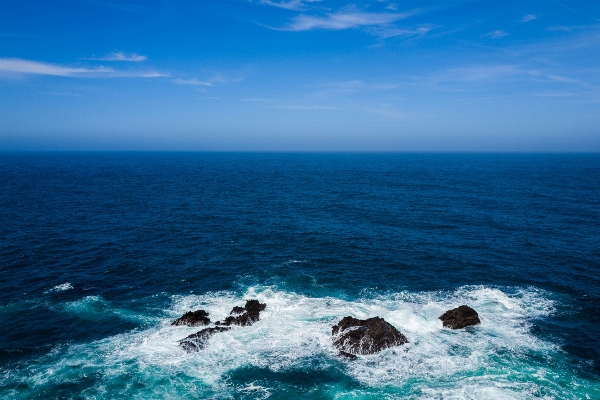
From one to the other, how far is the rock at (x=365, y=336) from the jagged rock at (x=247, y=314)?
9.54 m

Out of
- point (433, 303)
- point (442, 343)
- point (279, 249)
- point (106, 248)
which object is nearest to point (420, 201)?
point (279, 249)

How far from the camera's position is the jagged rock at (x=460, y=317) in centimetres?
4219

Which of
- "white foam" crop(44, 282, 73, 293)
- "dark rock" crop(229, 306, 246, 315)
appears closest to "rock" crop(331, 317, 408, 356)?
"dark rock" crop(229, 306, 246, 315)

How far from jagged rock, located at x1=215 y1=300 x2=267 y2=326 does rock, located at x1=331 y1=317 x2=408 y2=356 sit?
31.3 ft

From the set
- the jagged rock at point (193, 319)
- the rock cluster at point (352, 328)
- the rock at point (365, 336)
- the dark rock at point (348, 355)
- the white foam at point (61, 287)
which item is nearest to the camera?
the dark rock at point (348, 355)

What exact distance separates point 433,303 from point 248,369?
25609 mm

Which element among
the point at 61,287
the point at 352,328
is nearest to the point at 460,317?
the point at 352,328

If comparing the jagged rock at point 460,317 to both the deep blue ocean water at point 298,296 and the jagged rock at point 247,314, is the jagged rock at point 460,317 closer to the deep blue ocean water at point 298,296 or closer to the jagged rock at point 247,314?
the deep blue ocean water at point 298,296

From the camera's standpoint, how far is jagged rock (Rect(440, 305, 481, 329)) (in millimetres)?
42188

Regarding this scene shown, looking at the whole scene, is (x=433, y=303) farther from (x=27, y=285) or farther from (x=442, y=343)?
(x=27, y=285)

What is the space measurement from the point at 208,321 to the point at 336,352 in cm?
1516

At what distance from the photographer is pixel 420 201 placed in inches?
4373

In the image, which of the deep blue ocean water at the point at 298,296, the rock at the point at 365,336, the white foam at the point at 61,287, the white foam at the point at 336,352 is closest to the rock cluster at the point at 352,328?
the rock at the point at 365,336

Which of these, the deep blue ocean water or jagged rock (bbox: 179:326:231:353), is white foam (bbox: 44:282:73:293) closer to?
the deep blue ocean water
